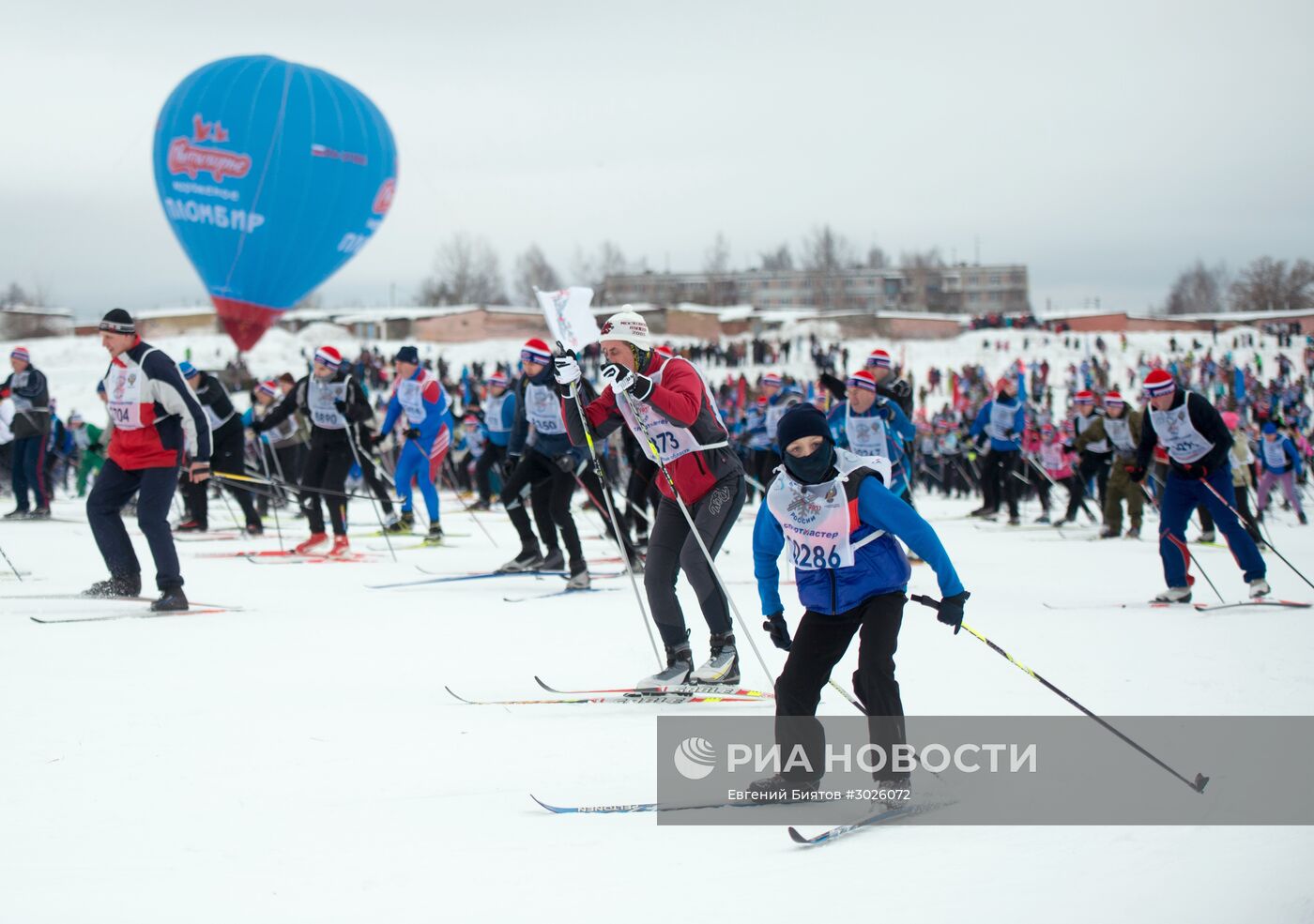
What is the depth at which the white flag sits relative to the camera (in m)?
7.36

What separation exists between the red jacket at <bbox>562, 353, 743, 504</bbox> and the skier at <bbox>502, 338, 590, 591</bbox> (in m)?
3.15

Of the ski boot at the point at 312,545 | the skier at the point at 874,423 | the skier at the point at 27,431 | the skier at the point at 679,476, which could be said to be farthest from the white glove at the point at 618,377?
the skier at the point at 27,431

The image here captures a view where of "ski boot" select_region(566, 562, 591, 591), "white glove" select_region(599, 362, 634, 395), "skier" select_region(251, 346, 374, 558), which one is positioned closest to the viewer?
"white glove" select_region(599, 362, 634, 395)

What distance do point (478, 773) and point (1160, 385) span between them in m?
6.14

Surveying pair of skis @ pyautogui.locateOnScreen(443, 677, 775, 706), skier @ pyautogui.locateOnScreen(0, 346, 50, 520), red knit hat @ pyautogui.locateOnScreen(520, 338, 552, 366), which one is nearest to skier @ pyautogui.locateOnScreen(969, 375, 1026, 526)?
red knit hat @ pyautogui.locateOnScreen(520, 338, 552, 366)

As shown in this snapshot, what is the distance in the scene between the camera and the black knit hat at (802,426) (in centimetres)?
400

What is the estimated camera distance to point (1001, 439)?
16094 millimetres

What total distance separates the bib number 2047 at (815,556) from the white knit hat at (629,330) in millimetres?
1863

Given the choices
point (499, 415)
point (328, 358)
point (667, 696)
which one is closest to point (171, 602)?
point (667, 696)

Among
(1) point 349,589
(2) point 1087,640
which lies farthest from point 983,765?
(1) point 349,589

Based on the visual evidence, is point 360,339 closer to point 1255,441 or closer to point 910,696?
point 1255,441

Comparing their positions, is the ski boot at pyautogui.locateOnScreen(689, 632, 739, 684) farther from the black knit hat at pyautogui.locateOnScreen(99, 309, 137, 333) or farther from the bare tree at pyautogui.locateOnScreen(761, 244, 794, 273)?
the bare tree at pyautogui.locateOnScreen(761, 244, 794, 273)

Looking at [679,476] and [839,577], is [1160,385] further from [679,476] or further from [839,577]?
[839,577]

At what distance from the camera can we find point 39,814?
3.67m
